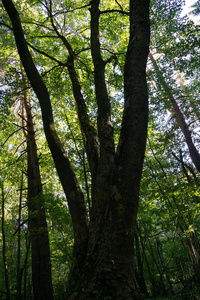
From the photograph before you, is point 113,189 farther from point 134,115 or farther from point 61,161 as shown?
point 61,161

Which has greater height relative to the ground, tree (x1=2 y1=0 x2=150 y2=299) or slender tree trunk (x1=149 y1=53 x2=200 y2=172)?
slender tree trunk (x1=149 y1=53 x2=200 y2=172)

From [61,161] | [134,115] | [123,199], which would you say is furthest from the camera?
[61,161]

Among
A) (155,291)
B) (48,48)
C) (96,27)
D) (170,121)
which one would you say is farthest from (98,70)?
(155,291)

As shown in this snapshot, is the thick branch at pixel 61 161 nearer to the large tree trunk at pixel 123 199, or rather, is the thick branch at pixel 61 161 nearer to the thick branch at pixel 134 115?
the large tree trunk at pixel 123 199

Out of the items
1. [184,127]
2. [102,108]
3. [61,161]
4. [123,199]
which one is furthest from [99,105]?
[184,127]

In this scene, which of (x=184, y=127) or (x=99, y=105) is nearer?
(x=99, y=105)

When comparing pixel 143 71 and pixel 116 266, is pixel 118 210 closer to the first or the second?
pixel 116 266

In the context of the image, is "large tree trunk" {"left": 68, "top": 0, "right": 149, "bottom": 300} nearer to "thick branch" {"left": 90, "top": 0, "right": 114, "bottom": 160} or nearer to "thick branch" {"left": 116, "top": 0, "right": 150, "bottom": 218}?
"thick branch" {"left": 116, "top": 0, "right": 150, "bottom": 218}

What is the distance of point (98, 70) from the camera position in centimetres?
414

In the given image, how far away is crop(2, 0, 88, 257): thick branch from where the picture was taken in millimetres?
3119

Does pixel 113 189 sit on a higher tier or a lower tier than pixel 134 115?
lower

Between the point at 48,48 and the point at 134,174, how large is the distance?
8358mm

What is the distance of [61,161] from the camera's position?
349 centimetres

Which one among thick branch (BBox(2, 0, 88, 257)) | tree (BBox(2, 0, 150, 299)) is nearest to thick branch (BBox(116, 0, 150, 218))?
tree (BBox(2, 0, 150, 299))
